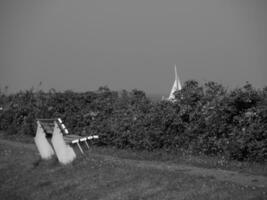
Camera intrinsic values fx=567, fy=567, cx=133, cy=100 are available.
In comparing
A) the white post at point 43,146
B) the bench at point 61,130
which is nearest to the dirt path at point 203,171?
the bench at point 61,130

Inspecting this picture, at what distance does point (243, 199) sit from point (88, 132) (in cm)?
854

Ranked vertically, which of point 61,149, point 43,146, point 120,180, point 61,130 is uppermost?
point 61,130

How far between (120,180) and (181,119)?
3514 mm

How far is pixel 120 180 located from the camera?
9.49 meters

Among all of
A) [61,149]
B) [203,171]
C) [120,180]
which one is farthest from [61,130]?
[203,171]

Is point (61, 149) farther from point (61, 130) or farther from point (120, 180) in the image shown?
point (120, 180)

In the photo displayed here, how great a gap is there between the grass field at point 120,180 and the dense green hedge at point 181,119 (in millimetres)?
778

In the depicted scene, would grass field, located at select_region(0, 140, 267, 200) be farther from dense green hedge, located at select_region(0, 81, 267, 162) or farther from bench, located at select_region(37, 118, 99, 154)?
dense green hedge, located at select_region(0, 81, 267, 162)

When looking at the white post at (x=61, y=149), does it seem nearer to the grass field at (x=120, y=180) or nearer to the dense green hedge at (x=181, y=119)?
the grass field at (x=120, y=180)

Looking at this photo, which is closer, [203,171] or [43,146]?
[203,171]

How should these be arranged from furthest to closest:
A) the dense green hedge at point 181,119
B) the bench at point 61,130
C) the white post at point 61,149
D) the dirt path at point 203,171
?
the bench at point 61,130, the white post at point 61,149, the dense green hedge at point 181,119, the dirt path at point 203,171

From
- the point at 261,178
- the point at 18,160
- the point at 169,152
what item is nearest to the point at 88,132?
the point at 18,160

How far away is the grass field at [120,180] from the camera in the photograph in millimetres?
8039

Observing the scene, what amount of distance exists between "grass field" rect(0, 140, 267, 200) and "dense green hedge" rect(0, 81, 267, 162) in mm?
778
